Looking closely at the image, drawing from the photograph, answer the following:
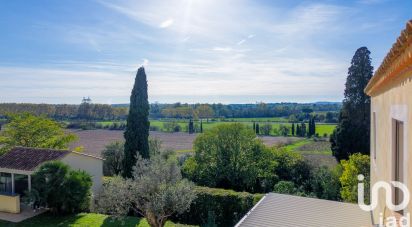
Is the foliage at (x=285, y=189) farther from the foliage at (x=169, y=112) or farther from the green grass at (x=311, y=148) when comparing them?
the foliage at (x=169, y=112)

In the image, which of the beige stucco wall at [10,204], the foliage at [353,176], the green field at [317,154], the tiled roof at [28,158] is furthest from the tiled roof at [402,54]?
the green field at [317,154]

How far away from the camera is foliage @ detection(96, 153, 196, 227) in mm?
14703

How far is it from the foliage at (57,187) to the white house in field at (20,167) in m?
1.26

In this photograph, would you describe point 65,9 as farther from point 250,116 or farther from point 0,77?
point 250,116

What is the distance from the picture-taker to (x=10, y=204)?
761 inches

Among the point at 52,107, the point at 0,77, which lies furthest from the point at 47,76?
the point at 52,107

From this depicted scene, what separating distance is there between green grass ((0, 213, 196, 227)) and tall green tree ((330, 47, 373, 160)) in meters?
19.2

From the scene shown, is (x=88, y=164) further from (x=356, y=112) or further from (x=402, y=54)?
(x=356, y=112)

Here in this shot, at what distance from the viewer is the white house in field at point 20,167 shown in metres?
19.5

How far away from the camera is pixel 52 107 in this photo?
100 m

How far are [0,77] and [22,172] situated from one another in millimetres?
10528

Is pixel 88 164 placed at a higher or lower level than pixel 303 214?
lower

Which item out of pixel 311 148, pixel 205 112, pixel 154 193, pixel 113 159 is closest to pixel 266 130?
pixel 311 148

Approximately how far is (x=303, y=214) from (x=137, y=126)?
50.4 feet
